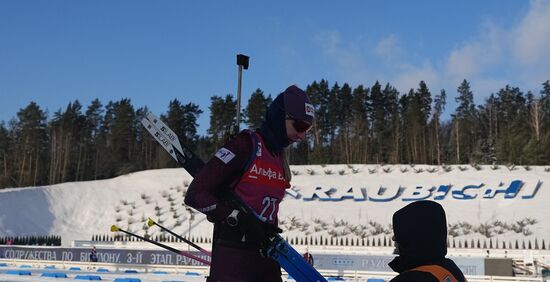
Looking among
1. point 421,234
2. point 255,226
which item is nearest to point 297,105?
point 255,226

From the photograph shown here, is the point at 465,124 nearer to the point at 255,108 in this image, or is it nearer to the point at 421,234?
the point at 255,108

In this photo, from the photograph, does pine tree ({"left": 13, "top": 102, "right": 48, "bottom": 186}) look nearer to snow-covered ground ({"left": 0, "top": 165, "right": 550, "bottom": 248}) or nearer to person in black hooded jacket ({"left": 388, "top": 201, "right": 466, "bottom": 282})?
snow-covered ground ({"left": 0, "top": 165, "right": 550, "bottom": 248})

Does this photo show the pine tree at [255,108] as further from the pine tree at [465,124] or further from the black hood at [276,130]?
the black hood at [276,130]

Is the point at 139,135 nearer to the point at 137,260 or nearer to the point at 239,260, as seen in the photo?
the point at 137,260

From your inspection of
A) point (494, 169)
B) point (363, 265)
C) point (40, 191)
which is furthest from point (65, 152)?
point (363, 265)

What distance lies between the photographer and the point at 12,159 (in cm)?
8244

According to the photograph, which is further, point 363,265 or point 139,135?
point 139,135

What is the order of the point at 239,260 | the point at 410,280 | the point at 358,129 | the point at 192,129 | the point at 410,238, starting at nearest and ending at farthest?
the point at 410,280
the point at 410,238
the point at 239,260
the point at 358,129
the point at 192,129

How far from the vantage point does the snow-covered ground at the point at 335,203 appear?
39.4 meters

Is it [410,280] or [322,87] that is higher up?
[322,87]

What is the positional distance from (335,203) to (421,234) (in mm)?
42791

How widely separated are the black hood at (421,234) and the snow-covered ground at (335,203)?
3591cm

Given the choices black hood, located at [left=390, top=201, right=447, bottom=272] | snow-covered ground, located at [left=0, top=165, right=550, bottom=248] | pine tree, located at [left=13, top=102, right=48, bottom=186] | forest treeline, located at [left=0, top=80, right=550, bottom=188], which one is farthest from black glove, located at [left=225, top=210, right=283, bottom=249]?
pine tree, located at [left=13, top=102, right=48, bottom=186]

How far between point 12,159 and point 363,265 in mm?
74684
